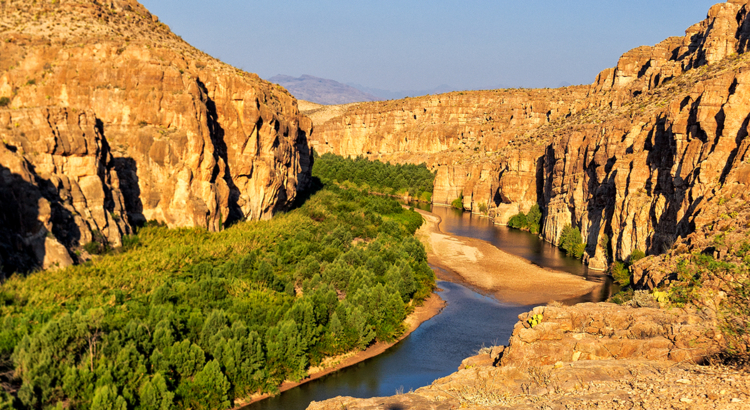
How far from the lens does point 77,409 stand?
23.5 meters

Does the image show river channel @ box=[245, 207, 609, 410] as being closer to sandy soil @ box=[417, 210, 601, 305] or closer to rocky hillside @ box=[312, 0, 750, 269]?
sandy soil @ box=[417, 210, 601, 305]

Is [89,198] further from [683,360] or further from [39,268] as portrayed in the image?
[683,360]

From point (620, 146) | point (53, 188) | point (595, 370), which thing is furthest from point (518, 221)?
point (595, 370)

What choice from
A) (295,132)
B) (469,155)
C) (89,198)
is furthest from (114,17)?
(469,155)

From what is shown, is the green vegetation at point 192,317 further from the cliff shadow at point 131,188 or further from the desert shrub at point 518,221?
the desert shrub at point 518,221

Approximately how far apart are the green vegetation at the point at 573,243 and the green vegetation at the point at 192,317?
82.7 ft

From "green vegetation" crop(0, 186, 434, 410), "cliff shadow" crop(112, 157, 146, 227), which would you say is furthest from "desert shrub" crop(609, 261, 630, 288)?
"cliff shadow" crop(112, 157, 146, 227)

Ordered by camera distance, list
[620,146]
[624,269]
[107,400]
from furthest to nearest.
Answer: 1. [620,146]
2. [624,269]
3. [107,400]

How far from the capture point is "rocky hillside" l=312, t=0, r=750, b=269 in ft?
161

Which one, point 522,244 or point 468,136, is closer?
point 522,244

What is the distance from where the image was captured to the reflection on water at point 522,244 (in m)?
60.9

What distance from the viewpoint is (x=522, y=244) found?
83750mm

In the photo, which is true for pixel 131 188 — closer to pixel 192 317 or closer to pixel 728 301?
pixel 192 317

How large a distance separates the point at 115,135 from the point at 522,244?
181 ft
